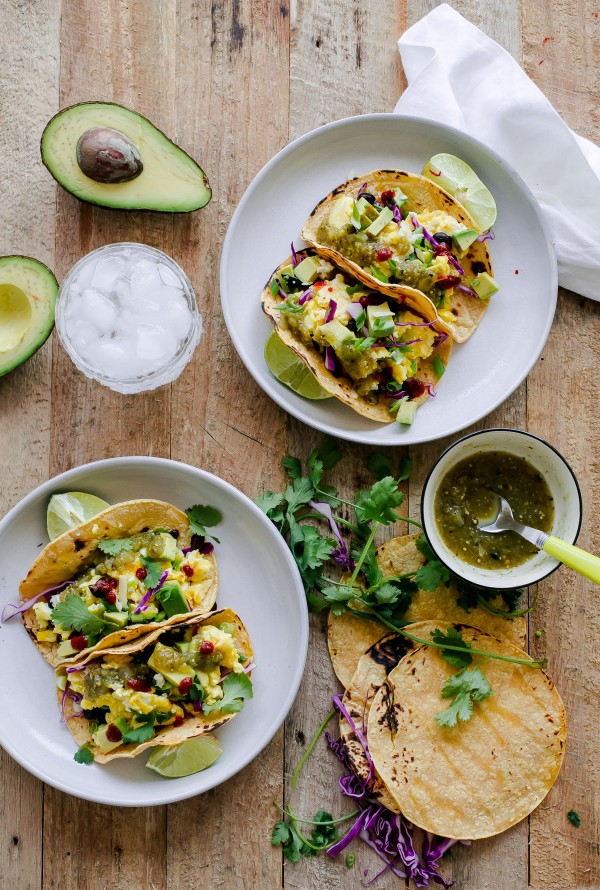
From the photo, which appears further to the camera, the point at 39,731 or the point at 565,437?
the point at 565,437

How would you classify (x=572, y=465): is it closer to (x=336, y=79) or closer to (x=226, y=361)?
(x=226, y=361)

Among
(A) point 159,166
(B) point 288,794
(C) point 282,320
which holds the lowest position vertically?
(B) point 288,794

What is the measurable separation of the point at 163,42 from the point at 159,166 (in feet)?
1.80

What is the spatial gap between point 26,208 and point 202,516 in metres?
1.33

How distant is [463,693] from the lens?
285 centimetres

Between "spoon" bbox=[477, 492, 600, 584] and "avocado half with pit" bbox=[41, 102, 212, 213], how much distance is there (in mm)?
1532

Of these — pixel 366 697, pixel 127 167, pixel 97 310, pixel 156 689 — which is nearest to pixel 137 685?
pixel 156 689

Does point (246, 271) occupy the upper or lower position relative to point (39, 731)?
upper

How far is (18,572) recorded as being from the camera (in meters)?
2.82

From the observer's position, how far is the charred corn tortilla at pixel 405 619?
2932 mm

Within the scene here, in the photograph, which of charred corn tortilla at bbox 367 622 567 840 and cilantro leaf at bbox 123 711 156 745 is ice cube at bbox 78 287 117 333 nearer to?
cilantro leaf at bbox 123 711 156 745

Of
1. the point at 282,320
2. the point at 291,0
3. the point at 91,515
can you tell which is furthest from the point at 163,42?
the point at 91,515

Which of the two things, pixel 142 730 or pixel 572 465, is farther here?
pixel 572 465

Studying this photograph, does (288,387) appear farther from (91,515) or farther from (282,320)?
(91,515)
